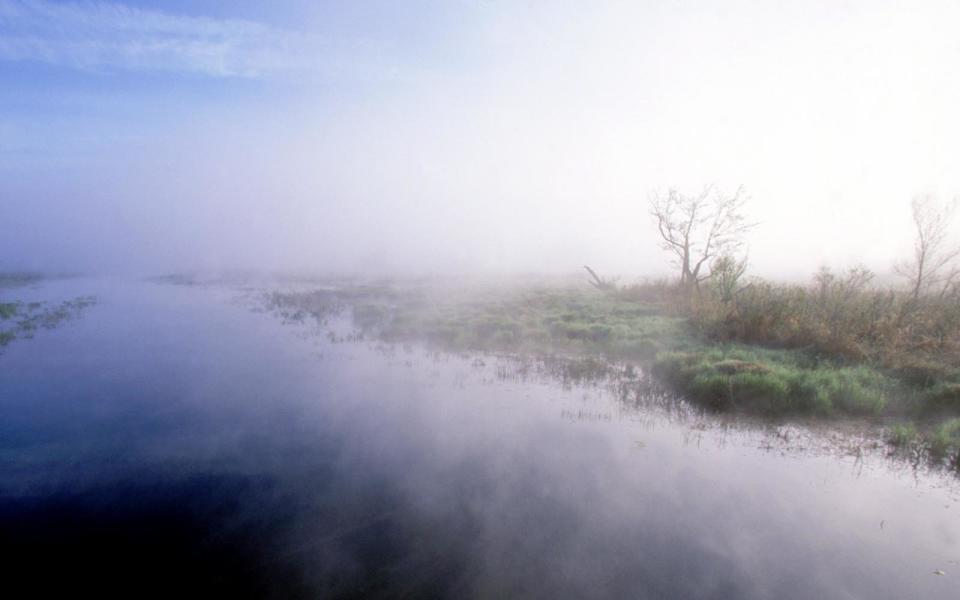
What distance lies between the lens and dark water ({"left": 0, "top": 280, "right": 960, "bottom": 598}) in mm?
6129

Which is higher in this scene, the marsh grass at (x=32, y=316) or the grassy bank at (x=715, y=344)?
the grassy bank at (x=715, y=344)

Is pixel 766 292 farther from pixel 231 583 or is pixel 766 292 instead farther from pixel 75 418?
pixel 75 418

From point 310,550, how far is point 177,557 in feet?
5.79

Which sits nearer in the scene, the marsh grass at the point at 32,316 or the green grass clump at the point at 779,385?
the green grass clump at the point at 779,385

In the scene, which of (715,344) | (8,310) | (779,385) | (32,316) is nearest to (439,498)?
(779,385)

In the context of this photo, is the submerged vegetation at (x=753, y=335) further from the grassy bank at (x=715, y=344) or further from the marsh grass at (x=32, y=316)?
the marsh grass at (x=32, y=316)

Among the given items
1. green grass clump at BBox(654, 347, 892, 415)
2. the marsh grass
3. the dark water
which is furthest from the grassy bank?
the marsh grass

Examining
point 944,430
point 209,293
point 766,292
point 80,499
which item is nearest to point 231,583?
point 80,499

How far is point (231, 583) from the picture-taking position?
19.5 ft

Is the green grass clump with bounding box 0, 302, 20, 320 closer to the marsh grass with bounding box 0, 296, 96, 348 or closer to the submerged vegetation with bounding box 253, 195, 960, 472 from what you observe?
the marsh grass with bounding box 0, 296, 96, 348

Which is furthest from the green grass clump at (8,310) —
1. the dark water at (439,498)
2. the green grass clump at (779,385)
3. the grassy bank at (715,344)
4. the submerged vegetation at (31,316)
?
the green grass clump at (779,385)

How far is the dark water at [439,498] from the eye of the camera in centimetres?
613

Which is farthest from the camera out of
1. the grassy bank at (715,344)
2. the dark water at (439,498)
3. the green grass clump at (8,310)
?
the green grass clump at (8,310)

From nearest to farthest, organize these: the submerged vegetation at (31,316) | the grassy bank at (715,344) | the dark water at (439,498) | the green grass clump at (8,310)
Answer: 1. the dark water at (439,498)
2. the grassy bank at (715,344)
3. the submerged vegetation at (31,316)
4. the green grass clump at (8,310)
